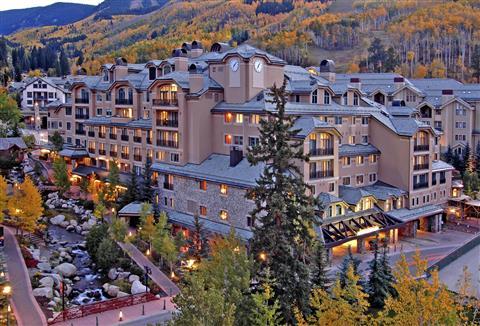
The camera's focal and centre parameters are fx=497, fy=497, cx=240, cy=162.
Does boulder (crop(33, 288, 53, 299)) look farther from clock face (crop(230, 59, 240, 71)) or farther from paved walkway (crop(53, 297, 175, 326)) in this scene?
clock face (crop(230, 59, 240, 71))

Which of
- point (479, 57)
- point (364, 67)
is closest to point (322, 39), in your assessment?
point (364, 67)

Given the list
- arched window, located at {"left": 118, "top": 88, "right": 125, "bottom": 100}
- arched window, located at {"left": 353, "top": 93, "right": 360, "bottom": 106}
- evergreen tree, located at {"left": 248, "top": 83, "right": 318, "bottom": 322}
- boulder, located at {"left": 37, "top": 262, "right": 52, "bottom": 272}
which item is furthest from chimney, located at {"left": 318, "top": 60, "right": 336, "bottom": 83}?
boulder, located at {"left": 37, "top": 262, "right": 52, "bottom": 272}

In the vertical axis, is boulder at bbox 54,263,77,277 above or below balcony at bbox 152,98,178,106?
below

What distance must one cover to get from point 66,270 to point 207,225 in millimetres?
12251

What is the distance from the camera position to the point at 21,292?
3231 cm

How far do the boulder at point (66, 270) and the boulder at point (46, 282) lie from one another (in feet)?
9.87

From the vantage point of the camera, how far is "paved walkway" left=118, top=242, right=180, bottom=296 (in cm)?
3481

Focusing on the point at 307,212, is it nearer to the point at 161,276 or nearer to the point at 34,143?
the point at 161,276

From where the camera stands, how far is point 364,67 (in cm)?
13162

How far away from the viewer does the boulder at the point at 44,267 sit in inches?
1497

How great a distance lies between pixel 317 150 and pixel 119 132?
96.0ft

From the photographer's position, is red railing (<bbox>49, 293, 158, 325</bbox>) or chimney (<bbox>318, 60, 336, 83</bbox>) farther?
chimney (<bbox>318, 60, 336, 83</bbox>)

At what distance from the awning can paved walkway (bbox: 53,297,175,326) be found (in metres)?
10.0

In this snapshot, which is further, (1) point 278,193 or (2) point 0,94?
(2) point 0,94
